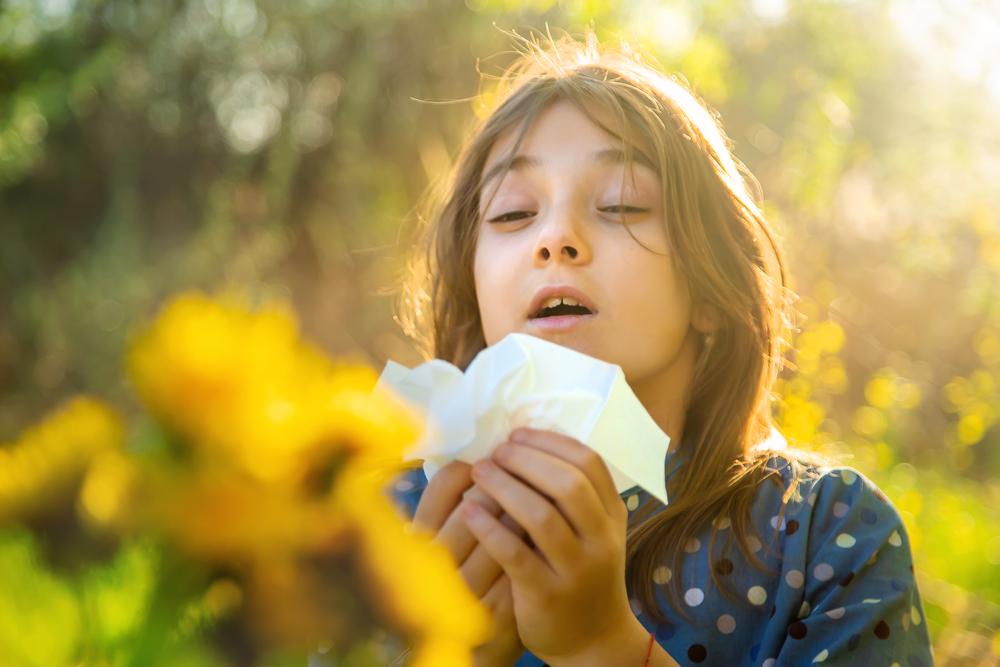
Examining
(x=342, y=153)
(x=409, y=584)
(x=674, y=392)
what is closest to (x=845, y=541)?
(x=674, y=392)

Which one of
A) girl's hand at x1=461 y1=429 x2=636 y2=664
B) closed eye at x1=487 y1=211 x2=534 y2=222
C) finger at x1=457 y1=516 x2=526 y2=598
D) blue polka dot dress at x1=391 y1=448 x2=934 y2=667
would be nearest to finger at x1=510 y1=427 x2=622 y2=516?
girl's hand at x1=461 y1=429 x2=636 y2=664

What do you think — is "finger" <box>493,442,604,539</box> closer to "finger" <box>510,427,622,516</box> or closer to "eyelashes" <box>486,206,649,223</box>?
"finger" <box>510,427,622,516</box>

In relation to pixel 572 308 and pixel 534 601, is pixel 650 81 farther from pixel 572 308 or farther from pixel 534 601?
pixel 534 601

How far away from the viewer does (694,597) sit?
1.32 meters

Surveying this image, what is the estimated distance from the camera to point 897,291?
5.14 meters

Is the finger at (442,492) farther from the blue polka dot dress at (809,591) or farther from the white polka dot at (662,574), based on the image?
the white polka dot at (662,574)

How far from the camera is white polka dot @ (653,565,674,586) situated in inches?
53.1

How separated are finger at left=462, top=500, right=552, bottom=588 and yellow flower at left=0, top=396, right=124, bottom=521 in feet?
1.85

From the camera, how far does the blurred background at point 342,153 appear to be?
3816 mm

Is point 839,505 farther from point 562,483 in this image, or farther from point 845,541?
point 562,483

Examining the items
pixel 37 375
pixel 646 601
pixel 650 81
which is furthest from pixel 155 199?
pixel 646 601

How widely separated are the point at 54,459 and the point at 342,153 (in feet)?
13.4

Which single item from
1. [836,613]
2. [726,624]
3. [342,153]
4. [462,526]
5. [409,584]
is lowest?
[342,153]

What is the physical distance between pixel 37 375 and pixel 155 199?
0.92 m
